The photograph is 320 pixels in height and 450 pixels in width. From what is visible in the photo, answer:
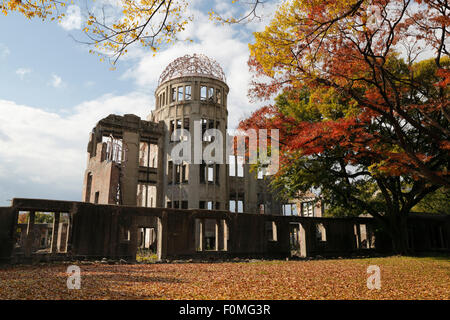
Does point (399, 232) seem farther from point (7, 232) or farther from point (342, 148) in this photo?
point (7, 232)

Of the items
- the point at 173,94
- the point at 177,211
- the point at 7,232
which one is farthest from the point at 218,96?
the point at 7,232

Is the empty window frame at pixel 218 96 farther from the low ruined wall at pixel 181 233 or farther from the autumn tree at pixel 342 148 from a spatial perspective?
the low ruined wall at pixel 181 233

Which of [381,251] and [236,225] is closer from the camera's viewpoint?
[236,225]

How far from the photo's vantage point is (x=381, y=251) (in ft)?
77.8

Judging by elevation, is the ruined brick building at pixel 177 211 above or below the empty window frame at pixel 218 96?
below

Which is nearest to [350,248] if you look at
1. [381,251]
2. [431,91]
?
[381,251]

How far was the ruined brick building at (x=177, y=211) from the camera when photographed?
1514cm

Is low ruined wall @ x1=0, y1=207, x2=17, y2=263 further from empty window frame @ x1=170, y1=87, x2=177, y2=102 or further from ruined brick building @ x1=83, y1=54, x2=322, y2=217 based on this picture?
empty window frame @ x1=170, y1=87, x2=177, y2=102

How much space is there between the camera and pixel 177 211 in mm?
17406

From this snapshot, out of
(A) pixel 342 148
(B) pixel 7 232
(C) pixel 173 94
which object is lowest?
(B) pixel 7 232

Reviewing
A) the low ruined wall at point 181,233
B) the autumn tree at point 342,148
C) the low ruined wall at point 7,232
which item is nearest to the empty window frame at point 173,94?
the autumn tree at point 342,148

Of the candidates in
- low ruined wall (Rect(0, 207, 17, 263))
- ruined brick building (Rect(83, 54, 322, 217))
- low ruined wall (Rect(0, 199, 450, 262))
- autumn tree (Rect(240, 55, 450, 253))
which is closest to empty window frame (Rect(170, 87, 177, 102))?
ruined brick building (Rect(83, 54, 322, 217))

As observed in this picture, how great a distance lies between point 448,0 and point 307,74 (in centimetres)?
501
